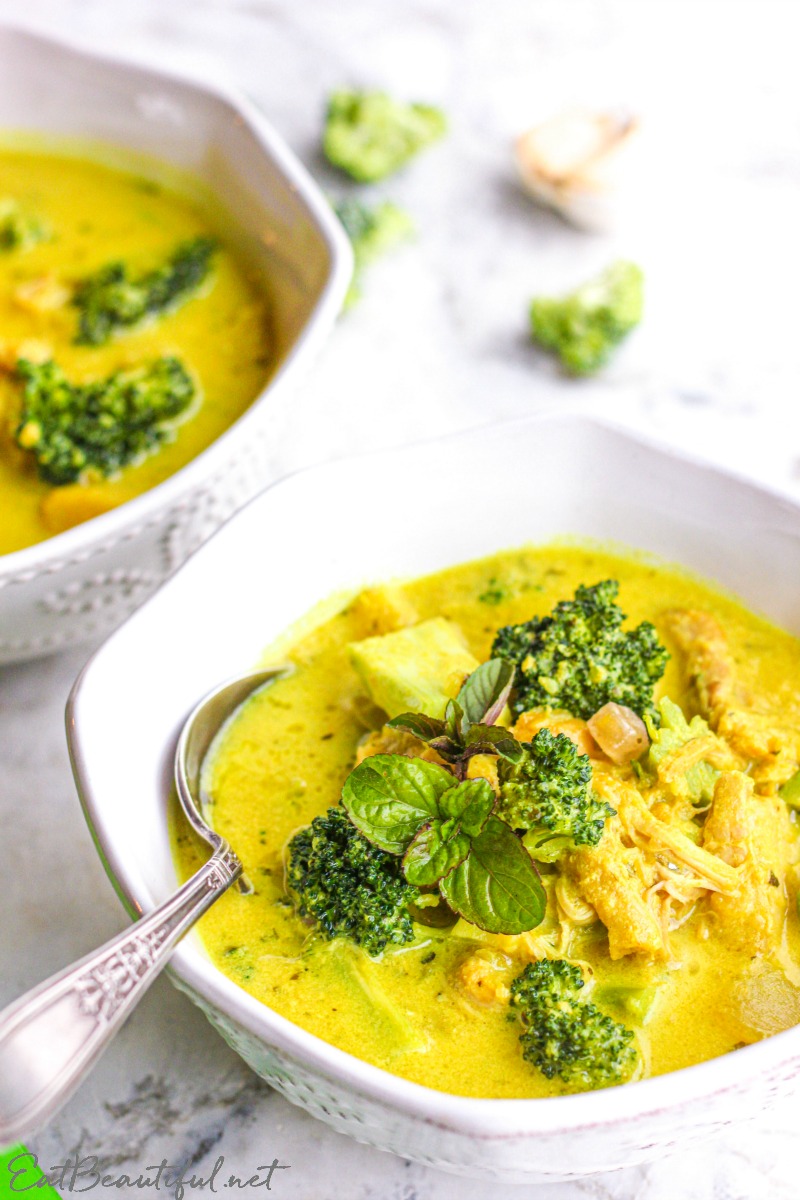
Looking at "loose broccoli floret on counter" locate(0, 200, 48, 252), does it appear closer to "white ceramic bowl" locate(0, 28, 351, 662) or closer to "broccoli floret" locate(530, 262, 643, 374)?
"white ceramic bowl" locate(0, 28, 351, 662)

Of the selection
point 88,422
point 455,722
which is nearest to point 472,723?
point 455,722

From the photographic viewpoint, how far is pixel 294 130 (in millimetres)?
4781

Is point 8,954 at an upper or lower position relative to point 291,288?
lower

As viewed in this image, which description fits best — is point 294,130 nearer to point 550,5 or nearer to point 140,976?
point 550,5

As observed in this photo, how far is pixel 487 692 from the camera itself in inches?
103

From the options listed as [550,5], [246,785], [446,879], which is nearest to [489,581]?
[246,785]

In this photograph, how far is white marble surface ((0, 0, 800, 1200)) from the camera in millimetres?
2652

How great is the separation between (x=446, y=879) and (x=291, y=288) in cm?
210

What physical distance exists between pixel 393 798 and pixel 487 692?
0.36 m

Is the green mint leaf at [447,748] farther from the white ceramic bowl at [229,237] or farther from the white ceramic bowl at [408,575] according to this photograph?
the white ceramic bowl at [229,237]

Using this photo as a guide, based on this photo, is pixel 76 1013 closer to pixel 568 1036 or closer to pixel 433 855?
pixel 433 855

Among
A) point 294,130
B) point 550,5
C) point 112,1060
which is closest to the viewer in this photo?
point 112,1060

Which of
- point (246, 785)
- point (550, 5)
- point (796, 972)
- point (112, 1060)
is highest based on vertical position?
point (550, 5)

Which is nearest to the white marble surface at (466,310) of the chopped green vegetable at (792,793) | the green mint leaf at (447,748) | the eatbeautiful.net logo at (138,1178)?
the eatbeautiful.net logo at (138,1178)
